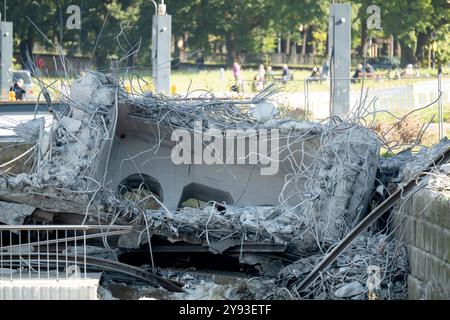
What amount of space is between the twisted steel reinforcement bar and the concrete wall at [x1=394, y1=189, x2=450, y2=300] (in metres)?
0.21

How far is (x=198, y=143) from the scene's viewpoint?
1769 cm

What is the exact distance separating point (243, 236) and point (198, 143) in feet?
9.31

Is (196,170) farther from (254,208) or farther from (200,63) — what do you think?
(200,63)

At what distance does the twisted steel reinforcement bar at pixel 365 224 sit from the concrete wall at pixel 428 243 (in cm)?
21

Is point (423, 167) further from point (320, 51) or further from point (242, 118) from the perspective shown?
point (320, 51)

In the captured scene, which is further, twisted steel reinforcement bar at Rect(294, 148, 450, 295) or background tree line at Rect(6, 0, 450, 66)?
background tree line at Rect(6, 0, 450, 66)

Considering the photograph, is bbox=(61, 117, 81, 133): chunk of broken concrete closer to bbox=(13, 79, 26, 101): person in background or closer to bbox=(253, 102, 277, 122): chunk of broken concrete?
bbox=(253, 102, 277, 122): chunk of broken concrete

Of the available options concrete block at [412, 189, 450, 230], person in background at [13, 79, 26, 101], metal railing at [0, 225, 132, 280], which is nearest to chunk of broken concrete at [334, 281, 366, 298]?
concrete block at [412, 189, 450, 230]

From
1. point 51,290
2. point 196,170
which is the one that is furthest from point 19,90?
point 51,290

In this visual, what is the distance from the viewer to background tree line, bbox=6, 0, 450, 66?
2667 inches

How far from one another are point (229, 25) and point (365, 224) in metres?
71.3

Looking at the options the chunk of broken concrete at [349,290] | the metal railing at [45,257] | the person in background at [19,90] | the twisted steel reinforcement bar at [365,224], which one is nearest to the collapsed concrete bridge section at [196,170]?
the metal railing at [45,257]
